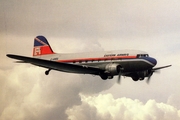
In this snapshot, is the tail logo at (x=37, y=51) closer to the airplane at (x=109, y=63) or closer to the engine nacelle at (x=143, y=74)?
the airplane at (x=109, y=63)

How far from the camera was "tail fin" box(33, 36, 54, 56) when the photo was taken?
35.3 feet

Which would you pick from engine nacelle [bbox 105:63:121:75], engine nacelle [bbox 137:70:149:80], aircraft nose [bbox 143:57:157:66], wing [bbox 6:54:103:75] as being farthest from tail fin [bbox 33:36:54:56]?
aircraft nose [bbox 143:57:157:66]

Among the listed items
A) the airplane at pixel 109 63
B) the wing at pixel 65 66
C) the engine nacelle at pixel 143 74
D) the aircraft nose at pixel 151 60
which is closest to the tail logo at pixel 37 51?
the airplane at pixel 109 63

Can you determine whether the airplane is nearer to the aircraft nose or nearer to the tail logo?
the aircraft nose

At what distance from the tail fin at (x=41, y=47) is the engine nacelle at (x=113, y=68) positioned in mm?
2201

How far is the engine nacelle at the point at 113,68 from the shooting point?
9.26 m

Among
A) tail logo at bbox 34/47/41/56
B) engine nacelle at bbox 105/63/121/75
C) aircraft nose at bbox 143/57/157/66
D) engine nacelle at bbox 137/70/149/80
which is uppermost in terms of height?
tail logo at bbox 34/47/41/56

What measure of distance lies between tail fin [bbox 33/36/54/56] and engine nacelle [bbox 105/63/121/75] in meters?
2.20

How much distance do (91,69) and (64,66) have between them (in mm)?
745

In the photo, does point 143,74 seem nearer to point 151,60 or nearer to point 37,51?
point 151,60

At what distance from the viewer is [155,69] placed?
998 centimetres

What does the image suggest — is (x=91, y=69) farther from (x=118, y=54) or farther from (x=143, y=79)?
(x=143, y=79)

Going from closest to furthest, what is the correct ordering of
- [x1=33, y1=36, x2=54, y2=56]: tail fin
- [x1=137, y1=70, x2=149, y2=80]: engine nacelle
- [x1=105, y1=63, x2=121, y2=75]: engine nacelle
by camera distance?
[x1=105, y1=63, x2=121, y2=75]: engine nacelle
[x1=137, y1=70, x2=149, y2=80]: engine nacelle
[x1=33, y1=36, x2=54, y2=56]: tail fin

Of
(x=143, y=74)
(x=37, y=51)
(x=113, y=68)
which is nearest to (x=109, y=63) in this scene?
(x=113, y=68)
